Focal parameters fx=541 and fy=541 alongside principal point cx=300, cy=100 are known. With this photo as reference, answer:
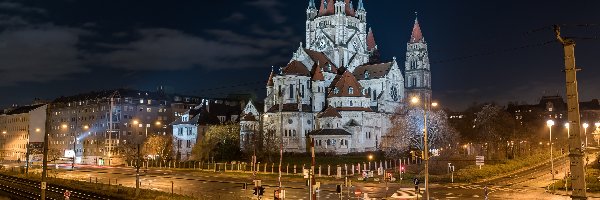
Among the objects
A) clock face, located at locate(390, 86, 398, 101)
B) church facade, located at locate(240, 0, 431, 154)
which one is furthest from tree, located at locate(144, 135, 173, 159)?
clock face, located at locate(390, 86, 398, 101)

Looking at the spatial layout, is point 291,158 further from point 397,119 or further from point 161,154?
point 161,154

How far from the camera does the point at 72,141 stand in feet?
522

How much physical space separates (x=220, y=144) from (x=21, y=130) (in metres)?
111

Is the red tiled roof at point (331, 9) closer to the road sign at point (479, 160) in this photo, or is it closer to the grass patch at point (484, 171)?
the grass patch at point (484, 171)

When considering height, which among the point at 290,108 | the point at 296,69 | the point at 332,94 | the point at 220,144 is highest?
the point at 296,69

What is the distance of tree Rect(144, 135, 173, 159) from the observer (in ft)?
386

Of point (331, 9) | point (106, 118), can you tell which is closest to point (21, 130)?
point (106, 118)

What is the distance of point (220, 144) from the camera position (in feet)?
328

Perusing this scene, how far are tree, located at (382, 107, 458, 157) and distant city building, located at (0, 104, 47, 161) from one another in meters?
110

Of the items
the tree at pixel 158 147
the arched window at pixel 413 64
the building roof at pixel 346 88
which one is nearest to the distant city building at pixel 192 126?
the tree at pixel 158 147

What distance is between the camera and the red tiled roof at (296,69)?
4203 inches

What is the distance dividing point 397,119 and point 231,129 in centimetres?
3365

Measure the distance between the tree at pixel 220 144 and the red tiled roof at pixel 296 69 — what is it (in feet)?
52.8

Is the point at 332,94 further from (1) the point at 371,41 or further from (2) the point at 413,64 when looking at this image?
(1) the point at 371,41
